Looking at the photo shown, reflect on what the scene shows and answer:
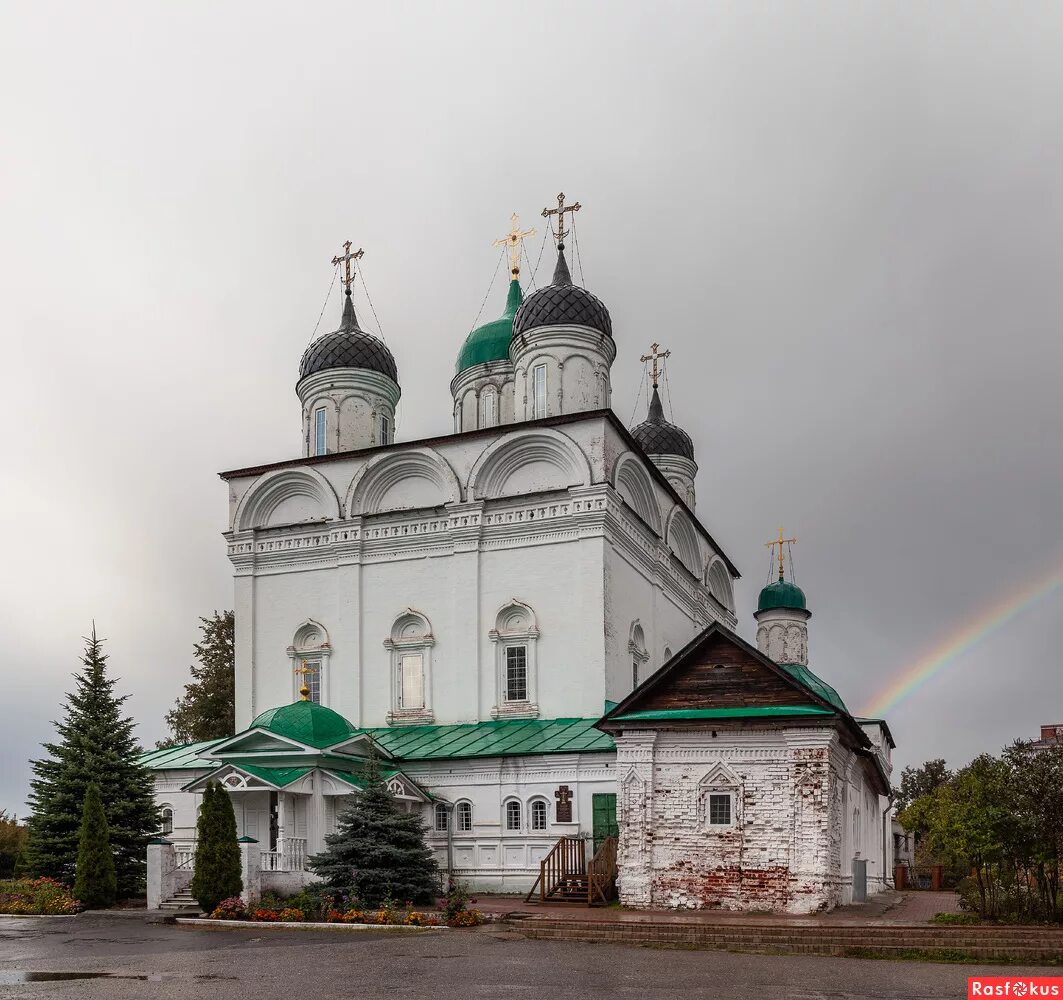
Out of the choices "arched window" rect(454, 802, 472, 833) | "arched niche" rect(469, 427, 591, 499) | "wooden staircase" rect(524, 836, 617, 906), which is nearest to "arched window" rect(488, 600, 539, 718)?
"arched window" rect(454, 802, 472, 833)

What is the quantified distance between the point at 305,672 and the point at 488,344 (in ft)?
37.3

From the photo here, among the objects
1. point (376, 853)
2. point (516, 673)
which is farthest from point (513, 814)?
point (376, 853)

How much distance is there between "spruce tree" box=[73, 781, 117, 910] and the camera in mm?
21234

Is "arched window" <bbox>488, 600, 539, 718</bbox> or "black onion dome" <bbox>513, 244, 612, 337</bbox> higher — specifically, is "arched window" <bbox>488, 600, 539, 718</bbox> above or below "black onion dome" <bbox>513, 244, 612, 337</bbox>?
below

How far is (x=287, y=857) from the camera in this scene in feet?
68.2

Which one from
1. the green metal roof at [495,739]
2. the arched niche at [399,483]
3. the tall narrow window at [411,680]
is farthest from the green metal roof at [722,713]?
the arched niche at [399,483]

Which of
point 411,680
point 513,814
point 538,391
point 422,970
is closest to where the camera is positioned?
point 422,970

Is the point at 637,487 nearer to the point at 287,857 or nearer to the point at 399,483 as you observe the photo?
the point at 399,483

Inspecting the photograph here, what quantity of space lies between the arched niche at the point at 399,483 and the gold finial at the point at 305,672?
11.8 feet

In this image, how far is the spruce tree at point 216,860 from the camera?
62.4 feet

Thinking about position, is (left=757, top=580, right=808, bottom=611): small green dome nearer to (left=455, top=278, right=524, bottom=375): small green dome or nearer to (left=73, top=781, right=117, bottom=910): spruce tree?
(left=455, top=278, right=524, bottom=375): small green dome

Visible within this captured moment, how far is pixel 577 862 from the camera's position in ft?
70.2

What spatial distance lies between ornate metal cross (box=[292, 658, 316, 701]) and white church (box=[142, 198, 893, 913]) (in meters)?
0.14

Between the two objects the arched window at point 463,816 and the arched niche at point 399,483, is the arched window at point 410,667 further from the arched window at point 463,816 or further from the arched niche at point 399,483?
the arched window at point 463,816
